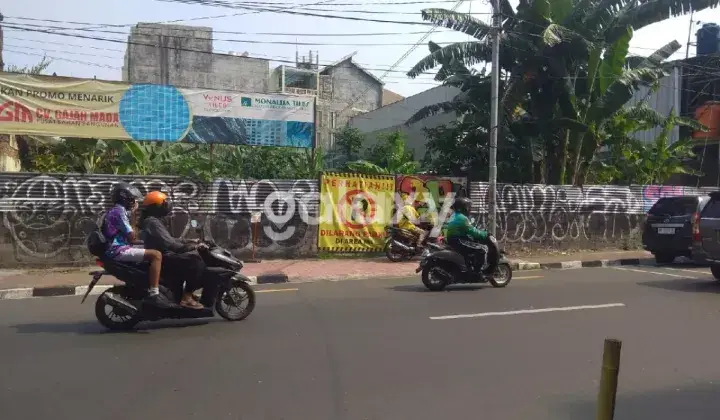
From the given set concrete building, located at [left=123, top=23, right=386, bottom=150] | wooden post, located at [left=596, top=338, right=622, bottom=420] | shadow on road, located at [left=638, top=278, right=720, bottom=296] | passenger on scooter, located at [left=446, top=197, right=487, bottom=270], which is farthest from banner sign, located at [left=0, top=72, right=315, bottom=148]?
concrete building, located at [left=123, top=23, right=386, bottom=150]

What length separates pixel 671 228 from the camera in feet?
45.1


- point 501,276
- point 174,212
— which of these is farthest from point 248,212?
point 501,276

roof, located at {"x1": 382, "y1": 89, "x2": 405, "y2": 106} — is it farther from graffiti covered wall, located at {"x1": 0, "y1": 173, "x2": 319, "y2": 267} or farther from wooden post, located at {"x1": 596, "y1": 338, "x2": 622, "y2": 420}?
wooden post, located at {"x1": 596, "y1": 338, "x2": 622, "y2": 420}

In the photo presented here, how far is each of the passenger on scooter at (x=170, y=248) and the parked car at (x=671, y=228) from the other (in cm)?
1104

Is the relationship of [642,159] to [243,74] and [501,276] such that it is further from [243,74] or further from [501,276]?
[243,74]

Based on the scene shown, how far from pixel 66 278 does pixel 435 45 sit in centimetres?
1089

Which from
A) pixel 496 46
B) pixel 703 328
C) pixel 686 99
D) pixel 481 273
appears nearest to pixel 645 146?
pixel 686 99

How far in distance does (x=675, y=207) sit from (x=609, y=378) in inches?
525

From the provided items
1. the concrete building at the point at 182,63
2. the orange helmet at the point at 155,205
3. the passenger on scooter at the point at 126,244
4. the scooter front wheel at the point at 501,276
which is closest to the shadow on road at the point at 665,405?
the passenger on scooter at the point at 126,244

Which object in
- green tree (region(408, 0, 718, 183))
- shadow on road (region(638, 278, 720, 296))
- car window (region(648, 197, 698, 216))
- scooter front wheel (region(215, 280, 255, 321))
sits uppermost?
green tree (region(408, 0, 718, 183))

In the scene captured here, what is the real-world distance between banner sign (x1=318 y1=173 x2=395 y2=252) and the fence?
0.29 metres

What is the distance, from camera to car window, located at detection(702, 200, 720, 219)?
1021 centimetres

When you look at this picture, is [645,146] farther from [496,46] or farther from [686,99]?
[496,46]

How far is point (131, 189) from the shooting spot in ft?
22.9
